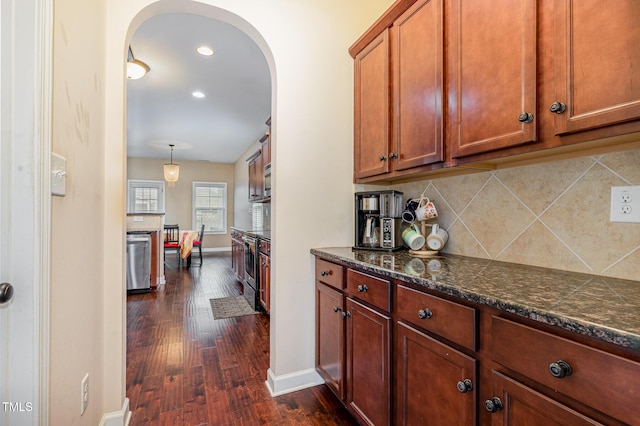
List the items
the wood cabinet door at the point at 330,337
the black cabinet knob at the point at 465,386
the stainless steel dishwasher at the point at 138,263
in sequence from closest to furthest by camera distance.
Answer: the black cabinet knob at the point at 465,386 → the wood cabinet door at the point at 330,337 → the stainless steel dishwasher at the point at 138,263

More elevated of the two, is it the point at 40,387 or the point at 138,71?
the point at 138,71

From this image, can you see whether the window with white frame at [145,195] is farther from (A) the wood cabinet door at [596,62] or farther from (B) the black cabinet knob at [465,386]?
(A) the wood cabinet door at [596,62]

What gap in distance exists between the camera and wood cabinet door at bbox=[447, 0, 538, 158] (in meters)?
1.07

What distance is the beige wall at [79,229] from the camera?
1.03 metres

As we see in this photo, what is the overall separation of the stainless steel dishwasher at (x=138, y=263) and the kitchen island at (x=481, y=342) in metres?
3.71

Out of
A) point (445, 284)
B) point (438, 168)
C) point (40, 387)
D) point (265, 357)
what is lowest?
point (265, 357)

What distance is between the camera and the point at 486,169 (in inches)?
59.8

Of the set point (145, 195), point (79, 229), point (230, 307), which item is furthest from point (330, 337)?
point (145, 195)

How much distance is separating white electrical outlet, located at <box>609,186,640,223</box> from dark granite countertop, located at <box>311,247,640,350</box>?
22cm

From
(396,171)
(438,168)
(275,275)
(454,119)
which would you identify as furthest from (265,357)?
(454,119)

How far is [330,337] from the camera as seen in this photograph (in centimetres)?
181

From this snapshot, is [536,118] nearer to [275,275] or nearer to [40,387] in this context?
[275,275]

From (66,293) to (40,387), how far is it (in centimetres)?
32

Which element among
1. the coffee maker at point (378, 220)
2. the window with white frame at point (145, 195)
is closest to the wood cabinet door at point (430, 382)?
the coffee maker at point (378, 220)
